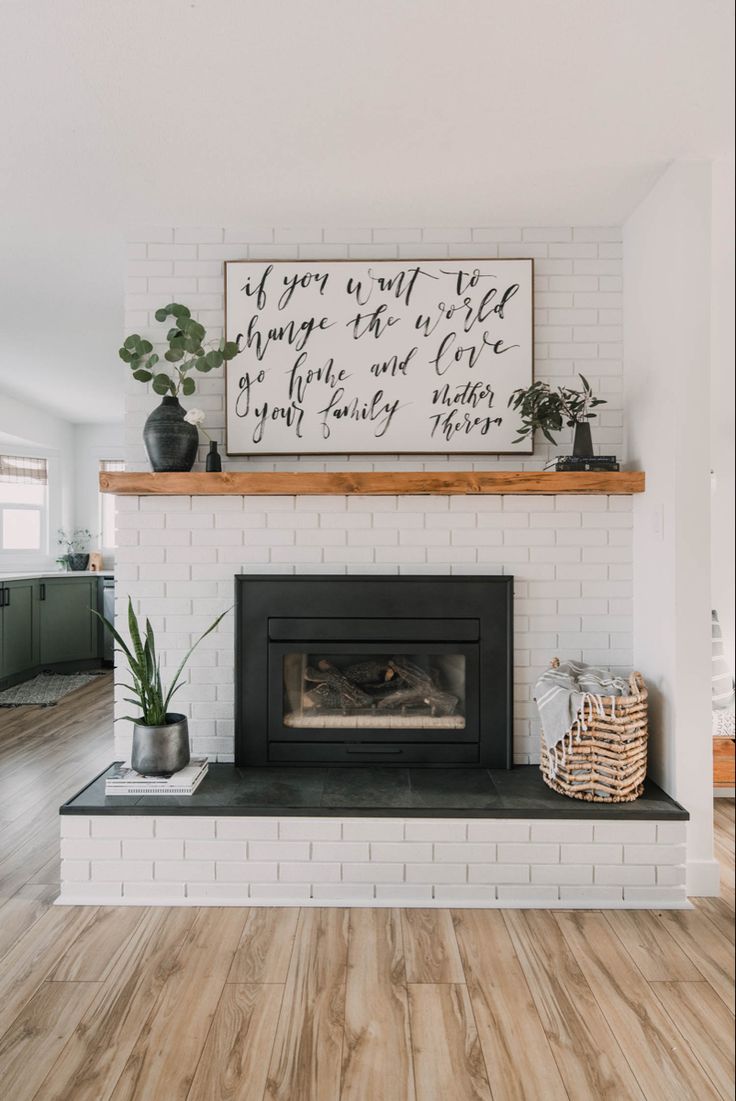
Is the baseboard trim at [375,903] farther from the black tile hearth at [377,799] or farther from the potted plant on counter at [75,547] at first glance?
the potted plant on counter at [75,547]

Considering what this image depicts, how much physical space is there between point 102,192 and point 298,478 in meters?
1.25

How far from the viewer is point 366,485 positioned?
2562 millimetres

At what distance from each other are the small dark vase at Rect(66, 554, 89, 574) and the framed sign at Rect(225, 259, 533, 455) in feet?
14.9

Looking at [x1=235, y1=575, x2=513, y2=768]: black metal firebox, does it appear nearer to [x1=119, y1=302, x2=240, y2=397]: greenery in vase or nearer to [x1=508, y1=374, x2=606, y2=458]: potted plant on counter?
[x1=508, y1=374, x2=606, y2=458]: potted plant on counter

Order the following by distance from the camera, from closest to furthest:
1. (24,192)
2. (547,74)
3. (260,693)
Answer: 1. (547,74)
2. (24,192)
3. (260,693)

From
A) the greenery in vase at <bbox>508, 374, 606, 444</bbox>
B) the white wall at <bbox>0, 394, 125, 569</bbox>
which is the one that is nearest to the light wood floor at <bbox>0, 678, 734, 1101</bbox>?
the greenery in vase at <bbox>508, 374, 606, 444</bbox>

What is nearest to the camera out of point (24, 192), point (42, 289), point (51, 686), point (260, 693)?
point (24, 192)

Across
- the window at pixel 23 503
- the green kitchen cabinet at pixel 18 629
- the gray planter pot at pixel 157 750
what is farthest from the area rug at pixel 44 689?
the gray planter pot at pixel 157 750

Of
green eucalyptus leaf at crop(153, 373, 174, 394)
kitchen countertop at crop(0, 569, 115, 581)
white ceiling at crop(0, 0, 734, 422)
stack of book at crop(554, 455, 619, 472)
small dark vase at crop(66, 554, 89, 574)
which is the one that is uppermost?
white ceiling at crop(0, 0, 734, 422)

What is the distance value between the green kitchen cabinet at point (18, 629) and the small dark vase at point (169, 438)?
11.7ft

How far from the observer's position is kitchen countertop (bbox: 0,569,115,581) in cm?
572

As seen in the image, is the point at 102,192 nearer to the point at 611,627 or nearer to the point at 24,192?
the point at 24,192

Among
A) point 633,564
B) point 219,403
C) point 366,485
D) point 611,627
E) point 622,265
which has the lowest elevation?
point 611,627

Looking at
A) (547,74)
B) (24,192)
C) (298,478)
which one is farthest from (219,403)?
(547,74)
